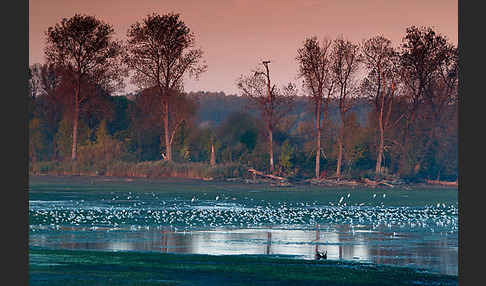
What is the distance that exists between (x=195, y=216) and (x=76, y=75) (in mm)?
46495

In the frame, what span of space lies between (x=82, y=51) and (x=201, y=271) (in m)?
59.4

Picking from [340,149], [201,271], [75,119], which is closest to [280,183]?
[340,149]

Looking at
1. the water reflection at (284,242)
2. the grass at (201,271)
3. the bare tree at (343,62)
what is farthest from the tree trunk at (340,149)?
the grass at (201,271)

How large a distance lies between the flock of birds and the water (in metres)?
0.04

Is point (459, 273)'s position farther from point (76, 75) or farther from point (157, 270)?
point (76, 75)

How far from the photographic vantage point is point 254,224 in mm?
30812

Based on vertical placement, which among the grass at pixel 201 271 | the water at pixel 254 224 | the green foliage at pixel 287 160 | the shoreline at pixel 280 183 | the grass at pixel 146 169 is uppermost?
the green foliage at pixel 287 160

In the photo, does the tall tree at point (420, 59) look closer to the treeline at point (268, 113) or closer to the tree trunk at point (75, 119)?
the treeline at point (268, 113)

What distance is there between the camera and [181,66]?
243 feet

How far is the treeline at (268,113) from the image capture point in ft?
223

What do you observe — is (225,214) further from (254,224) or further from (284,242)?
(284,242)

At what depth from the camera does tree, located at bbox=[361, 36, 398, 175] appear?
222 ft

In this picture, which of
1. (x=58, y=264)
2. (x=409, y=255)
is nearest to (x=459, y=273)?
(x=409, y=255)

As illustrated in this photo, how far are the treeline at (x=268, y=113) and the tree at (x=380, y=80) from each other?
91 mm
